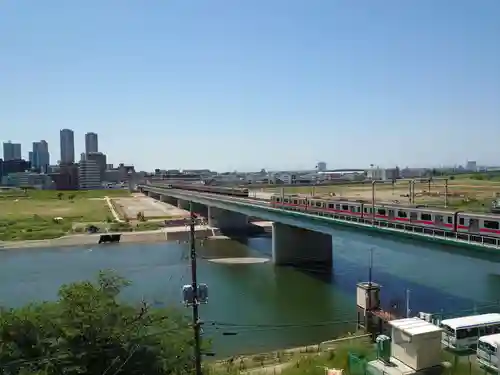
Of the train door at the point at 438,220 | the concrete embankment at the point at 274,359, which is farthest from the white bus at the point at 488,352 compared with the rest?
the train door at the point at 438,220

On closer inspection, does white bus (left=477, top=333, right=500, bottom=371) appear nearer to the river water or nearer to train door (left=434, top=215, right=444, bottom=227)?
the river water

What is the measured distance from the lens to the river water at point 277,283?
76.5ft

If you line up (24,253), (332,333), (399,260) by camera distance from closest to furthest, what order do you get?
(332,333)
(399,260)
(24,253)

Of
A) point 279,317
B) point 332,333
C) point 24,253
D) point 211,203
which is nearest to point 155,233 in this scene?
point 211,203

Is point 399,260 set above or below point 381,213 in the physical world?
below

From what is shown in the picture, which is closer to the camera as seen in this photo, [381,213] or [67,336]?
[67,336]

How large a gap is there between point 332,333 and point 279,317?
13.2 ft

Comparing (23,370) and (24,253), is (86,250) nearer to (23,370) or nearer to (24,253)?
(24,253)

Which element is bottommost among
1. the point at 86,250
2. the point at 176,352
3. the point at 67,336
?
the point at 86,250

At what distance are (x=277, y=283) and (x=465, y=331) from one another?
64.1 feet

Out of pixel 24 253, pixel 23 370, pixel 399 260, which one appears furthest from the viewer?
pixel 24 253

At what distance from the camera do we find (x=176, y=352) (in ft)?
39.0

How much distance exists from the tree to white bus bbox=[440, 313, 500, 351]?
10055 millimetres

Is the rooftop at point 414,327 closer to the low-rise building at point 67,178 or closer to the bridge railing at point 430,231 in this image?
the bridge railing at point 430,231
